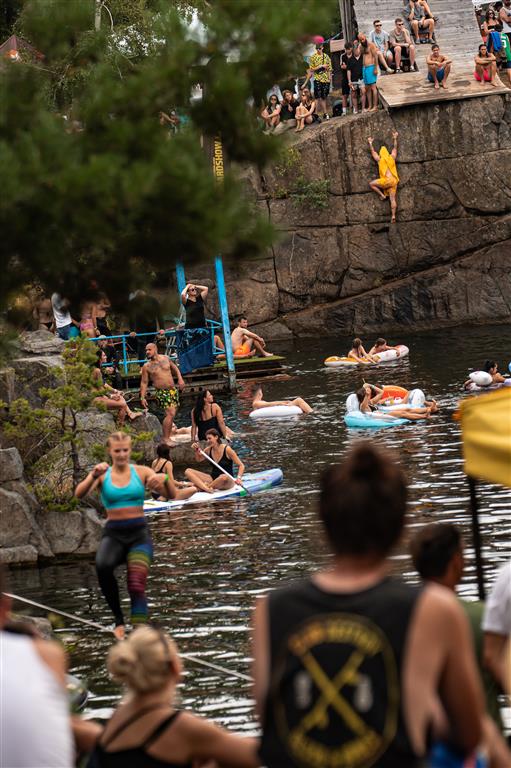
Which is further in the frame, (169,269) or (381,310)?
(381,310)

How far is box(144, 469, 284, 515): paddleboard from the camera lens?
18359 millimetres

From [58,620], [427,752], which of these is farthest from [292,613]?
[58,620]

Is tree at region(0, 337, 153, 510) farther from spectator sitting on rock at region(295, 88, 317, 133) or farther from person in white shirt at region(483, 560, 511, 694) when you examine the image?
spectator sitting on rock at region(295, 88, 317, 133)

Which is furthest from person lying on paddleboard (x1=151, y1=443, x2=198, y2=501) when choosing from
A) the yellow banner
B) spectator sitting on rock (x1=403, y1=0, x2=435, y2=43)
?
spectator sitting on rock (x1=403, y1=0, x2=435, y2=43)

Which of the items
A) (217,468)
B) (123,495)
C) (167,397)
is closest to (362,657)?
(123,495)

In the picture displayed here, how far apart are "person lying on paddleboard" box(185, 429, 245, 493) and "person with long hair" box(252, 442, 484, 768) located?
14715mm

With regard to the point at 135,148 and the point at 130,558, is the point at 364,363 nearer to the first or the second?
the point at 130,558

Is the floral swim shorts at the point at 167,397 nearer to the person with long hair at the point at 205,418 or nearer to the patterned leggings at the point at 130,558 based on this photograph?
the person with long hair at the point at 205,418

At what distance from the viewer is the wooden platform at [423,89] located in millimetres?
40844

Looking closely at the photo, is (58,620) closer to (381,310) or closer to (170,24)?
(170,24)

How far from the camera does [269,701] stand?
3.76m

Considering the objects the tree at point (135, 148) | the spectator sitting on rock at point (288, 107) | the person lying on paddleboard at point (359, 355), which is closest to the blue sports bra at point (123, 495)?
the tree at point (135, 148)

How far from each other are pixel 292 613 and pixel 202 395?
55.0 feet

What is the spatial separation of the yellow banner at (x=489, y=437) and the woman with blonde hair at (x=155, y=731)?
250 cm
